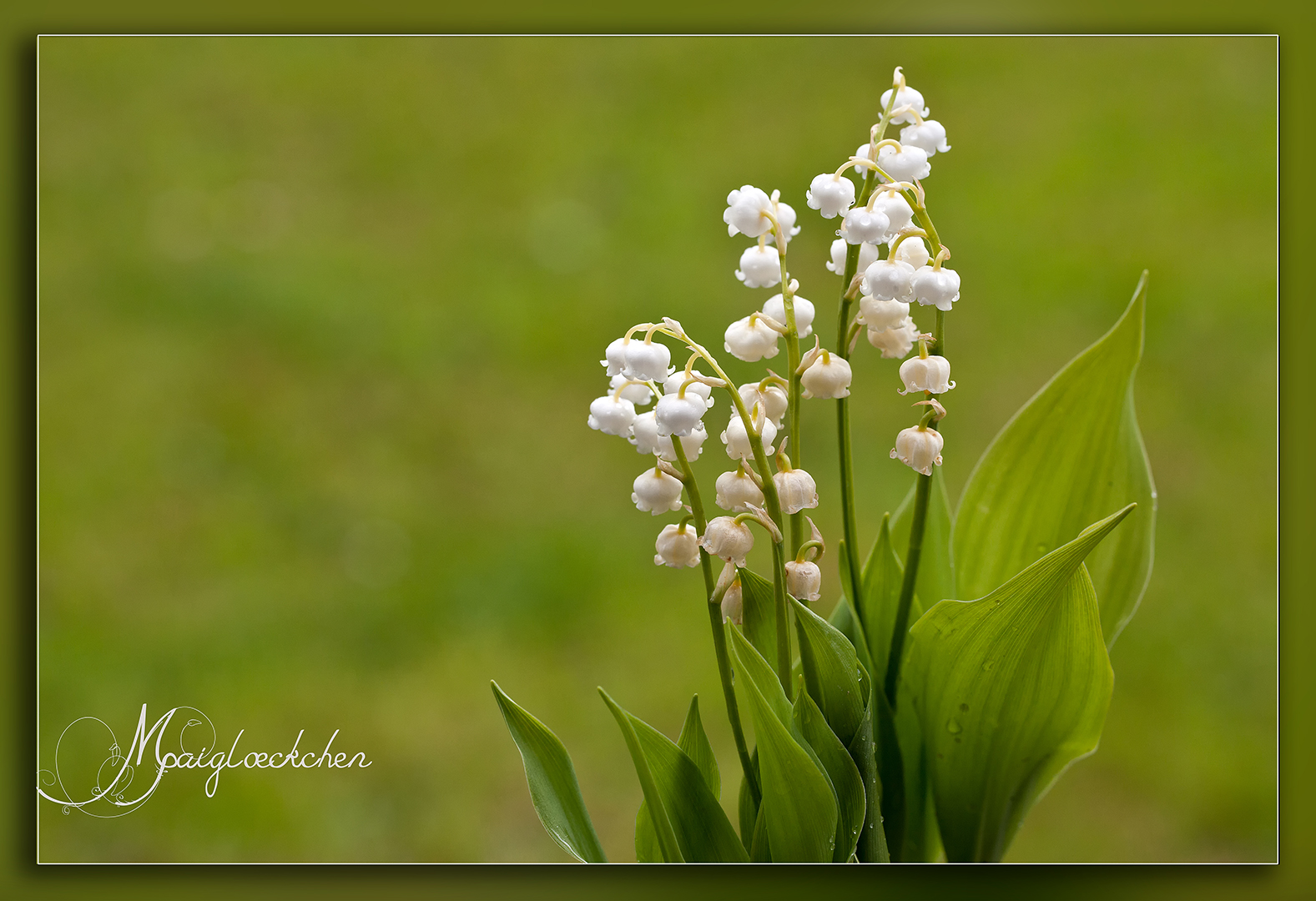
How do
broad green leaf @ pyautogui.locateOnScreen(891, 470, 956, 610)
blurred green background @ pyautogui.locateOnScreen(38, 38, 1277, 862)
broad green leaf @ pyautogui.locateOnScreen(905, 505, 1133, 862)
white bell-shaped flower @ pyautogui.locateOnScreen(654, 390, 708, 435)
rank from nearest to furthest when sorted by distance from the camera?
white bell-shaped flower @ pyautogui.locateOnScreen(654, 390, 708, 435)
broad green leaf @ pyautogui.locateOnScreen(905, 505, 1133, 862)
broad green leaf @ pyautogui.locateOnScreen(891, 470, 956, 610)
blurred green background @ pyautogui.locateOnScreen(38, 38, 1277, 862)

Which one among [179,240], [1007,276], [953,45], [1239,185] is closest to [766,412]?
[953,45]

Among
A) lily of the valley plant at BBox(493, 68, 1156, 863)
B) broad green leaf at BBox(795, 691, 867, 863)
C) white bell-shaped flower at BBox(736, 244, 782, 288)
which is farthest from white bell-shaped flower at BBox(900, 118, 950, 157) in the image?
broad green leaf at BBox(795, 691, 867, 863)

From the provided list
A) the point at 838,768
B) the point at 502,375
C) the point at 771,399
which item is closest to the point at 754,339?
the point at 771,399

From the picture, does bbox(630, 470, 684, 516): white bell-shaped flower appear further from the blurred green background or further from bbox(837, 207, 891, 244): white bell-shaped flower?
the blurred green background

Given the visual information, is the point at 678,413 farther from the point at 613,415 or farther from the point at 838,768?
the point at 838,768

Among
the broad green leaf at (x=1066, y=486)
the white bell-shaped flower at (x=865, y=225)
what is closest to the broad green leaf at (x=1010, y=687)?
the broad green leaf at (x=1066, y=486)

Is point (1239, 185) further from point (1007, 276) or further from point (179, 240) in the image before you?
point (179, 240)

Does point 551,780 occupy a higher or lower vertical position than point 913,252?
lower
